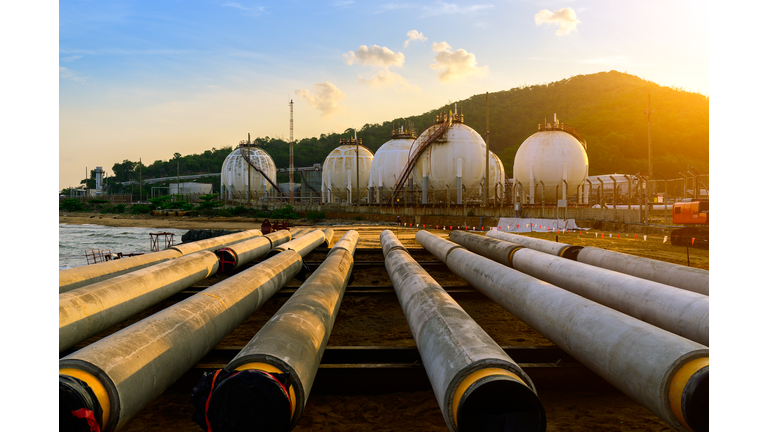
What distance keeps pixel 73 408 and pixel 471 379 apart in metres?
2.98

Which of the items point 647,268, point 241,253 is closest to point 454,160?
point 241,253

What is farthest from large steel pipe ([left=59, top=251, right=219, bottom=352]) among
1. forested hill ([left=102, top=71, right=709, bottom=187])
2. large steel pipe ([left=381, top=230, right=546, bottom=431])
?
forested hill ([left=102, top=71, right=709, bottom=187])

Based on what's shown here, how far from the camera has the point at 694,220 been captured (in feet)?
56.1

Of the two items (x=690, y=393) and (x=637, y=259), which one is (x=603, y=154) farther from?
(x=690, y=393)

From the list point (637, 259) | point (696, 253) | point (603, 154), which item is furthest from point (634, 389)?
point (603, 154)

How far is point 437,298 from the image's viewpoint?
17.6 feet

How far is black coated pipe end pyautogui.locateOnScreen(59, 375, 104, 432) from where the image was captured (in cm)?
299

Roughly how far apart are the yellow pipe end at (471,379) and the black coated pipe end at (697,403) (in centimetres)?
136

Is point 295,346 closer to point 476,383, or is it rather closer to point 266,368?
point 266,368

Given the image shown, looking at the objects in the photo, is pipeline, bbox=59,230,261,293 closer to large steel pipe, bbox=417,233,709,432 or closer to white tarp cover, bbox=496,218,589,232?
large steel pipe, bbox=417,233,709,432

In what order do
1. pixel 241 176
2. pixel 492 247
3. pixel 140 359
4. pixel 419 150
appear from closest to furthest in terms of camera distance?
pixel 140 359, pixel 492 247, pixel 419 150, pixel 241 176

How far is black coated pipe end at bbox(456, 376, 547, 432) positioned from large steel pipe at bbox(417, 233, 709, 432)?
3.93 ft

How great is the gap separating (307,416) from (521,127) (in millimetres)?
110922

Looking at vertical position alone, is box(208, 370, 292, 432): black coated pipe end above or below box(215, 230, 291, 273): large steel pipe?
below
